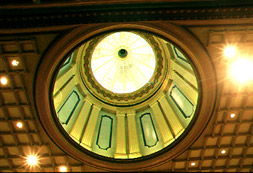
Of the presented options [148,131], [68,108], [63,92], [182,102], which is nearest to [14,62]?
[63,92]

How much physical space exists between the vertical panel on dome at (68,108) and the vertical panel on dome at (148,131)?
435 cm

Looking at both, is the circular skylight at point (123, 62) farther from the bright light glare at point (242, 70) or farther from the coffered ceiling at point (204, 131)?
the bright light glare at point (242, 70)

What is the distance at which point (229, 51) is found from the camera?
984 centimetres

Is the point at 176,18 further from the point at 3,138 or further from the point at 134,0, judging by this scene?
the point at 3,138

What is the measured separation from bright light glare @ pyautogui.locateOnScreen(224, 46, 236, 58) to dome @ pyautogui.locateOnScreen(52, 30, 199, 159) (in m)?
3.05

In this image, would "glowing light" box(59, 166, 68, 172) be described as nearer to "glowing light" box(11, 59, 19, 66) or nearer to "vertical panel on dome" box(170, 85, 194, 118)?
"glowing light" box(11, 59, 19, 66)

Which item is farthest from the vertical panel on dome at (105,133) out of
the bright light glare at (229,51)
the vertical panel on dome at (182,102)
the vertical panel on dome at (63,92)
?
the bright light glare at (229,51)

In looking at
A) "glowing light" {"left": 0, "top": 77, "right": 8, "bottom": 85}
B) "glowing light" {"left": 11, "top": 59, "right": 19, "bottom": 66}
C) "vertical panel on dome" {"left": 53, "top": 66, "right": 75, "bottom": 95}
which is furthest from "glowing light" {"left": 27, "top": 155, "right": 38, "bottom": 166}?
"glowing light" {"left": 11, "top": 59, "right": 19, "bottom": 66}

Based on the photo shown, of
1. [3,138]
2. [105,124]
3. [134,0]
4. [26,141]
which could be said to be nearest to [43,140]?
[26,141]

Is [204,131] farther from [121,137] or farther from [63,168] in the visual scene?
[63,168]

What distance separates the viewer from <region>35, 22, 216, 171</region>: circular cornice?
9.58 metres

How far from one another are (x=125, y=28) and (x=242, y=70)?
514 centimetres

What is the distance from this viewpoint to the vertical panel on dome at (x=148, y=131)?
14437 millimetres

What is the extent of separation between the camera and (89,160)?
39.6 ft
